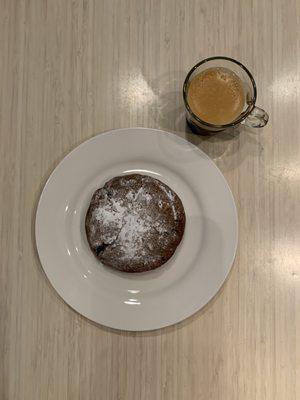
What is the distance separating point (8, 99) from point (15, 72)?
0.07 metres

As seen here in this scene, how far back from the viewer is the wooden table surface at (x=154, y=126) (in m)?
1.11

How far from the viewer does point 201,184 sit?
109 cm

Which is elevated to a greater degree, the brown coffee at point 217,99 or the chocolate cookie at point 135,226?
the brown coffee at point 217,99

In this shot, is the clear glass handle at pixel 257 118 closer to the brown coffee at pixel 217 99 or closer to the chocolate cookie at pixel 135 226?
the brown coffee at pixel 217 99

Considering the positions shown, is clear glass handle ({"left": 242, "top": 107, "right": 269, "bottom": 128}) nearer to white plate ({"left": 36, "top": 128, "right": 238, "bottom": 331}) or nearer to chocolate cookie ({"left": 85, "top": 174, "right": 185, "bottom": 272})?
white plate ({"left": 36, "top": 128, "right": 238, "bottom": 331})

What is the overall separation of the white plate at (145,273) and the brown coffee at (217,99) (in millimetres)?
81

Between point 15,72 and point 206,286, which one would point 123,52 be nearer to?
point 15,72

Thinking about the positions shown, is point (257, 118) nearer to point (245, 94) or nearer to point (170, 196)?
point (245, 94)

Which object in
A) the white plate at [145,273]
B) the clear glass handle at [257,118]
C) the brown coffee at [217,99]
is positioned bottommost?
the white plate at [145,273]

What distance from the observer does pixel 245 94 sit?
1059mm

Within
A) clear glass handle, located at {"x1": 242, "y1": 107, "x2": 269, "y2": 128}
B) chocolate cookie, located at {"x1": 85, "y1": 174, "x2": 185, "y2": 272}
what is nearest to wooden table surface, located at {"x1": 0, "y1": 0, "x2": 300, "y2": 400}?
clear glass handle, located at {"x1": 242, "y1": 107, "x2": 269, "y2": 128}

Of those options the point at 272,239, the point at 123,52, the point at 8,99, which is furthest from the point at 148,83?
the point at 272,239

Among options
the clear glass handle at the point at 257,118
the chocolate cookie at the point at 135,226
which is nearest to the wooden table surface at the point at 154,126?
the clear glass handle at the point at 257,118

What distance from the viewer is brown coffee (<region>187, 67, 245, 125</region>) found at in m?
1.04
